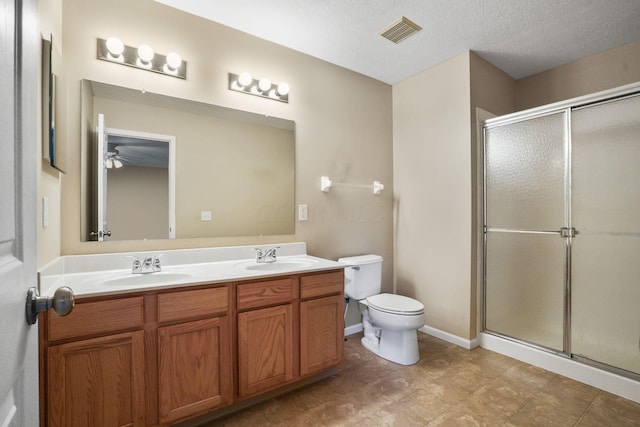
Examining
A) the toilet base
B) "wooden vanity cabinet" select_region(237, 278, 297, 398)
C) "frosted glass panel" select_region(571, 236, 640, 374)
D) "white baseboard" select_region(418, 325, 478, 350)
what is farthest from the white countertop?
"frosted glass panel" select_region(571, 236, 640, 374)

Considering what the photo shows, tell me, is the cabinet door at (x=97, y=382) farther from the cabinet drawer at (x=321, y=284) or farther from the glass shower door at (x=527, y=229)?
the glass shower door at (x=527, y=229)

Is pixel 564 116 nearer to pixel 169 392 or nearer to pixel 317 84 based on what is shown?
pixel 317 84

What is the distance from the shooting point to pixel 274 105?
2430 mm

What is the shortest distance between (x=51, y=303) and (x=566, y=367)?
295cm

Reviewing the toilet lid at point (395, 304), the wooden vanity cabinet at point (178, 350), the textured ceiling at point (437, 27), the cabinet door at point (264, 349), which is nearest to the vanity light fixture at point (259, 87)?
the textured ceiling at point (437, 27)

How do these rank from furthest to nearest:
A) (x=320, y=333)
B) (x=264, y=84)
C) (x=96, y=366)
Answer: (x=264, y=84), (x=320, y=333), (x=96, y=366)

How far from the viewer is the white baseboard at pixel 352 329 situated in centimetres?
282

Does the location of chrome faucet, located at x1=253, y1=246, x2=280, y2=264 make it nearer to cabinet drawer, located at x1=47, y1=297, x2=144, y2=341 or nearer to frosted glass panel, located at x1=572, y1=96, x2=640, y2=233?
cabinet drawer, located at x1=47, y1=297, x2=144, y2=341

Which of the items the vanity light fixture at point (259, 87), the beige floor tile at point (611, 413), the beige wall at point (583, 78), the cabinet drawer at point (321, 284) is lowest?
the beige floor tile at point (611, 413)

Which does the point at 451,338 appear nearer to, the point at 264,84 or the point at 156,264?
the point at 156,264

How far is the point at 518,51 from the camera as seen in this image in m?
2.57

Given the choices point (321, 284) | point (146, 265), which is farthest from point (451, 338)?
point (146, 265)

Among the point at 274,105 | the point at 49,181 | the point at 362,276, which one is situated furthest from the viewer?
the point at 362,276

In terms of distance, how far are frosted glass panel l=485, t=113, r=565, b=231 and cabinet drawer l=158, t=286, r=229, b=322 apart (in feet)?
7.61
